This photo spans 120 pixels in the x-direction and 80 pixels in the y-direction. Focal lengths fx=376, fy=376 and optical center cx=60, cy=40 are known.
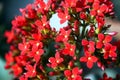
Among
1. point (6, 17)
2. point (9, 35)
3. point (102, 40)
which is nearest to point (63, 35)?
point (102, 40)

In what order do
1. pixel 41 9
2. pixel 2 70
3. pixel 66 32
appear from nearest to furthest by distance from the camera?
pixel 66 32 → pixel 41 9 → pixel 2 70

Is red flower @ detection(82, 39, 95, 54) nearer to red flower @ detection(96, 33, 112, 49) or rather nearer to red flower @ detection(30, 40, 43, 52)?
red flower @ detection(96, 33, 112, 49)

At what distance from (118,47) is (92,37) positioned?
0.45 ft

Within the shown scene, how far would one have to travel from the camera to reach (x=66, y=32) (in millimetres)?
1771

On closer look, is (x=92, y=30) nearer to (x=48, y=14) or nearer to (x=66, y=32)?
(x=66, y=32)

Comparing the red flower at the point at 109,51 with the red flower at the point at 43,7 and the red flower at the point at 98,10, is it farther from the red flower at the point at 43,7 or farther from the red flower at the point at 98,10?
the red flower at the point at 43,7

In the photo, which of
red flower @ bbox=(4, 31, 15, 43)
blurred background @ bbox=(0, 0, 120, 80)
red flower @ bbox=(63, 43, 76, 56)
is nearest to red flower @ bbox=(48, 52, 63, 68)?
red flower @ bbox=(63, 43, 76, 56)

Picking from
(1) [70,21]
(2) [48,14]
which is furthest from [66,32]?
(2) [48,14]

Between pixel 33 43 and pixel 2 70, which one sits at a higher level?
pixel 2 70

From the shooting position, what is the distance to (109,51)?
1.73 m

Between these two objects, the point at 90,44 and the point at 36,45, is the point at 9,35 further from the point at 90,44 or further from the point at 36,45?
the point at 90,44

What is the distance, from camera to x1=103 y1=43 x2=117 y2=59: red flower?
68.0 inches

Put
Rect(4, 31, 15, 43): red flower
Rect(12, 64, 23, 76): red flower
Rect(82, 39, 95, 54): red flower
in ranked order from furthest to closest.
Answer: Rect(4, 31, 15, 43): red flower
Rect(12, 64, 23, 76): red flower
Rect(82, 39, 95, 54): red flower

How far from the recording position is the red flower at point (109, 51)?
1.73 metres
